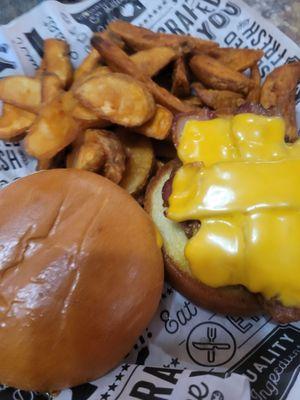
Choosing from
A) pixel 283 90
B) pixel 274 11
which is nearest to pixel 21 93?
pixel 283 90

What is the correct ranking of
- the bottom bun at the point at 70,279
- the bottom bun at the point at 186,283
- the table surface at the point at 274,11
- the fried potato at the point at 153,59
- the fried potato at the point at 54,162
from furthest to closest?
the table surface at the point at 274,11 → the fried potato at the point at 153,59 → the fried potato at the point at 54,162 → the bottom bun at the point at 186,283 → the bottom bun at the point at 70,279

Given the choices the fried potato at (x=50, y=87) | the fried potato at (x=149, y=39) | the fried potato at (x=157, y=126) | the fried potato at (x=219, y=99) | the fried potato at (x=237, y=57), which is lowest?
the fried potato at (x=50, y=87)

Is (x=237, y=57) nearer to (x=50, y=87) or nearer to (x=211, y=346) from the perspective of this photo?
(x=50, y=87)

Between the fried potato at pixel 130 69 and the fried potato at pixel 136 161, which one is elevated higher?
the fried potato at pixel 130 69

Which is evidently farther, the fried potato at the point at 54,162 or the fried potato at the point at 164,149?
the fried potato at the point at 164,149

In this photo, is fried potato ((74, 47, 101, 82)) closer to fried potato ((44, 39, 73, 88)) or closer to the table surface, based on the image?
fried potato ((44, 39, 73, 88))

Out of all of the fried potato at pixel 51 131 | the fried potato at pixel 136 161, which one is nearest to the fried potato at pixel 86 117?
the fried potato at pixel 51 131

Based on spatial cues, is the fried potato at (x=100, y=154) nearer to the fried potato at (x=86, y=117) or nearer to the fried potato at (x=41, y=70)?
the fried potato at (x=86, y=117)

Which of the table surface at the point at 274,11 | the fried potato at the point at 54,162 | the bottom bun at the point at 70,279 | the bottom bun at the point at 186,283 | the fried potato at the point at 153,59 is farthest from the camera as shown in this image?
the table surface at the point at 274,11
